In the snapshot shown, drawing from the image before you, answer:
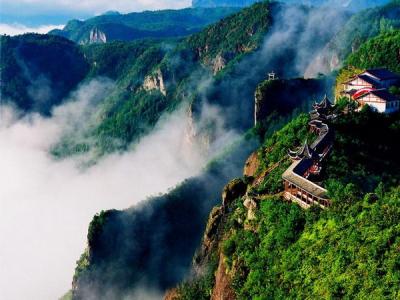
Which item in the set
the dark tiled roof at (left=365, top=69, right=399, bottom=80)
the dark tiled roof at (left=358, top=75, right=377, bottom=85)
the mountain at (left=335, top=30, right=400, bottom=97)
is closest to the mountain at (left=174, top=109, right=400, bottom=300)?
the dark tiled roof at (left=358, top=75, right=377, bottom=85)

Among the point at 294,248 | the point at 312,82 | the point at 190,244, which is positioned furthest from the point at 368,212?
the point at 312,82

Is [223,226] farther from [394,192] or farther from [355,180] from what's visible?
[394,192]

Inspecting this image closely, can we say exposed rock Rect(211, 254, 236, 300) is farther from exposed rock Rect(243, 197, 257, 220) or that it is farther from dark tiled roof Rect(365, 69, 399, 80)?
dark tiled roof Rect(365, 69, 399, 80)

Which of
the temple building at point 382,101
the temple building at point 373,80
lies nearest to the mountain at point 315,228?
the temple building at point 382,101

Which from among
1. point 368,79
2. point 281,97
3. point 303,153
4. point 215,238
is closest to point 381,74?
point 368,79

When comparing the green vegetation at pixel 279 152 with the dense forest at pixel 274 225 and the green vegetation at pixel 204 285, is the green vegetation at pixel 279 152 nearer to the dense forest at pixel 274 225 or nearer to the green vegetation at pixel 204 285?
the dense forest at pixel 274 225

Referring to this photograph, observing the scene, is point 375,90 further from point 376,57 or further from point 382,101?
point 376,57
